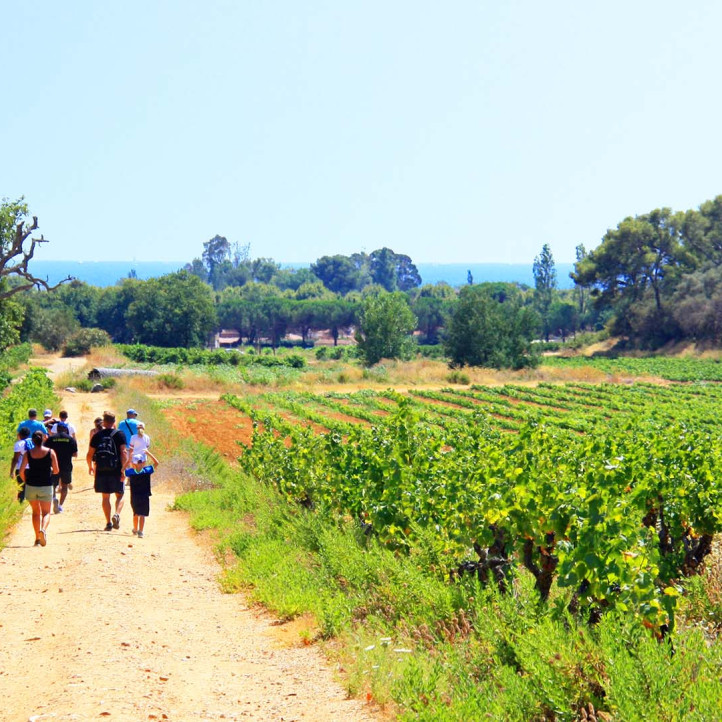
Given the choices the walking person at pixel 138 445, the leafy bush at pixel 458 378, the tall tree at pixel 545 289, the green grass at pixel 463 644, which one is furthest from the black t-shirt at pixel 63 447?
the tall tree at pixel 545 289

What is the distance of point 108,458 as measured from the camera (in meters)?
12.5

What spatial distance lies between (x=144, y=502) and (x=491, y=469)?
18.9ft

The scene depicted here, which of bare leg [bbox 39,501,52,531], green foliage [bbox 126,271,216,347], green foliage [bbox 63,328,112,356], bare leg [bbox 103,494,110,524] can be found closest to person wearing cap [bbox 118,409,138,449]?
bare leg [bbox 103,494,110,524]

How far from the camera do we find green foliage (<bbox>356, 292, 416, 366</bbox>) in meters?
69.3

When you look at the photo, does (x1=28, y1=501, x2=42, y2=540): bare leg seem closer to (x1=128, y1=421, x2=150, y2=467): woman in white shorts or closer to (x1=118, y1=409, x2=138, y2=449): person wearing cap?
(x1=128, y1=421, x2=150, y2=467): woman in white shorts

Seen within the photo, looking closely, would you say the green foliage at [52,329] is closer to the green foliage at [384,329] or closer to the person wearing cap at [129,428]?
the green foliage at [384,329]

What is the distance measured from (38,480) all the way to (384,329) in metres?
58.4

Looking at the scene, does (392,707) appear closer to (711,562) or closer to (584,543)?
(584,543)

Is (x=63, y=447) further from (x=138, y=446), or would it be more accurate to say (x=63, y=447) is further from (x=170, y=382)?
(x=170, y=382)

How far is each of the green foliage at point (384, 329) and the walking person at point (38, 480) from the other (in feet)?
190

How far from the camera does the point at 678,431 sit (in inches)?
427

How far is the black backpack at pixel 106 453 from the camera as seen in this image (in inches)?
490

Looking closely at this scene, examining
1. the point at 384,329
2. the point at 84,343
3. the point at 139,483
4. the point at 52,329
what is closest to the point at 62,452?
the point at 139,483

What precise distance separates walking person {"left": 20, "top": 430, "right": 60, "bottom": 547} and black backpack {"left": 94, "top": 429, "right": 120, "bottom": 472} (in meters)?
0.94
